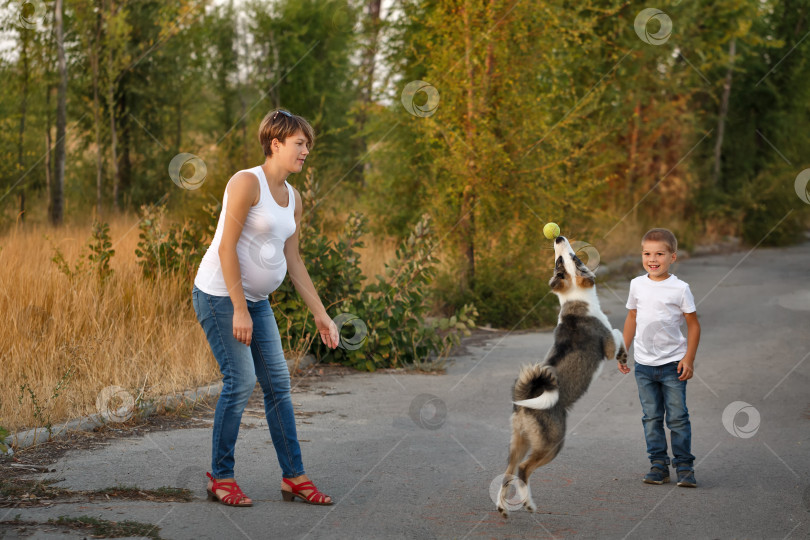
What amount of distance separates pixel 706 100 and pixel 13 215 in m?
20.3

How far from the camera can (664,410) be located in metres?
5.37

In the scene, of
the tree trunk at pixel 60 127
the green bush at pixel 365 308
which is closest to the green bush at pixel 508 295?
the green bush at pixel 365 308

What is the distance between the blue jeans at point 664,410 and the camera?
5219 mm

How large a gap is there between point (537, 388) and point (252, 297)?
1615 mm

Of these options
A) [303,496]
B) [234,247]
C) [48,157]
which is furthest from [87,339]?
[48,157]

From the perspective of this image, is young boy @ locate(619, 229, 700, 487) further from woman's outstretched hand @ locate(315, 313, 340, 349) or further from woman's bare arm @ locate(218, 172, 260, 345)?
woman's bare arm @ locate(218, 172, 260, 345)

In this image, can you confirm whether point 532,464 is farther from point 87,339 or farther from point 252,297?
point 87,339

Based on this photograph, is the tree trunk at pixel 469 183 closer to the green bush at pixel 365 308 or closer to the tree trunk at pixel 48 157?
the green bush at pixel 365 308

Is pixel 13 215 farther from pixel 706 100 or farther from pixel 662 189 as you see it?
pixel 706 100

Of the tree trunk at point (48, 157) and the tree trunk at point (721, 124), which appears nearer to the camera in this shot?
the tree trunk at point (48, 157)

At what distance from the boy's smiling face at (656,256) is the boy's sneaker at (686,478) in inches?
48.3

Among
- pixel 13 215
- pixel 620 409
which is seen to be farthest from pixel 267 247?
pixel 13 215

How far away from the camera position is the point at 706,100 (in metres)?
26.8

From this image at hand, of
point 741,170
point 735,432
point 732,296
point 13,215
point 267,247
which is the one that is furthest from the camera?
point 741,170
